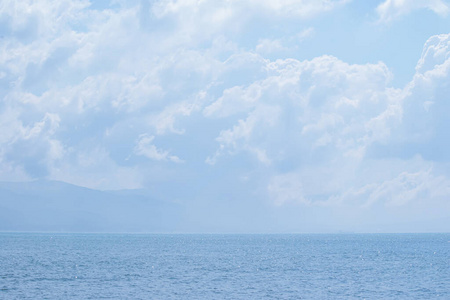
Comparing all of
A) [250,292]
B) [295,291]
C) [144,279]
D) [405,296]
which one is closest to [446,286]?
[405,296]

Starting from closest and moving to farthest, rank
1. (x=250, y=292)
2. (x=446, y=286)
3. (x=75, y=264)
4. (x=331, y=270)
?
(x=250, y=292)
(x=446, y=286)
(x=331, y=270)
(x=75, y=264)

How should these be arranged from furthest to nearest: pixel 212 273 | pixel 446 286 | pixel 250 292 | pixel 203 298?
pixel 212 273 < pixel 446 286 < pixel 250 292 < pixel 203 298

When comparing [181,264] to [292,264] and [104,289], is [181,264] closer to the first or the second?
[292,264]

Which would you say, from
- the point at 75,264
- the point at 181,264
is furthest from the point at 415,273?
the point at 75,264

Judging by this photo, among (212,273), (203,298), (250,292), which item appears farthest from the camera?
(212,273)

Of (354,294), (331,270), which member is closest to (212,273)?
(331,270)

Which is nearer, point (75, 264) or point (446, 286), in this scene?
point (446, 286)

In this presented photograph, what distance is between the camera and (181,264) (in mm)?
102125

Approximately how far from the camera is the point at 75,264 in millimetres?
100250

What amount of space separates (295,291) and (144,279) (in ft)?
73.5

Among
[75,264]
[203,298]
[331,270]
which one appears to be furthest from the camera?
[75,264]

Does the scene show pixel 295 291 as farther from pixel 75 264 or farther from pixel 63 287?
pixel 75 264

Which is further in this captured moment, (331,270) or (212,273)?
(331,270)

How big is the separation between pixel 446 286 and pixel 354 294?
655 inches
